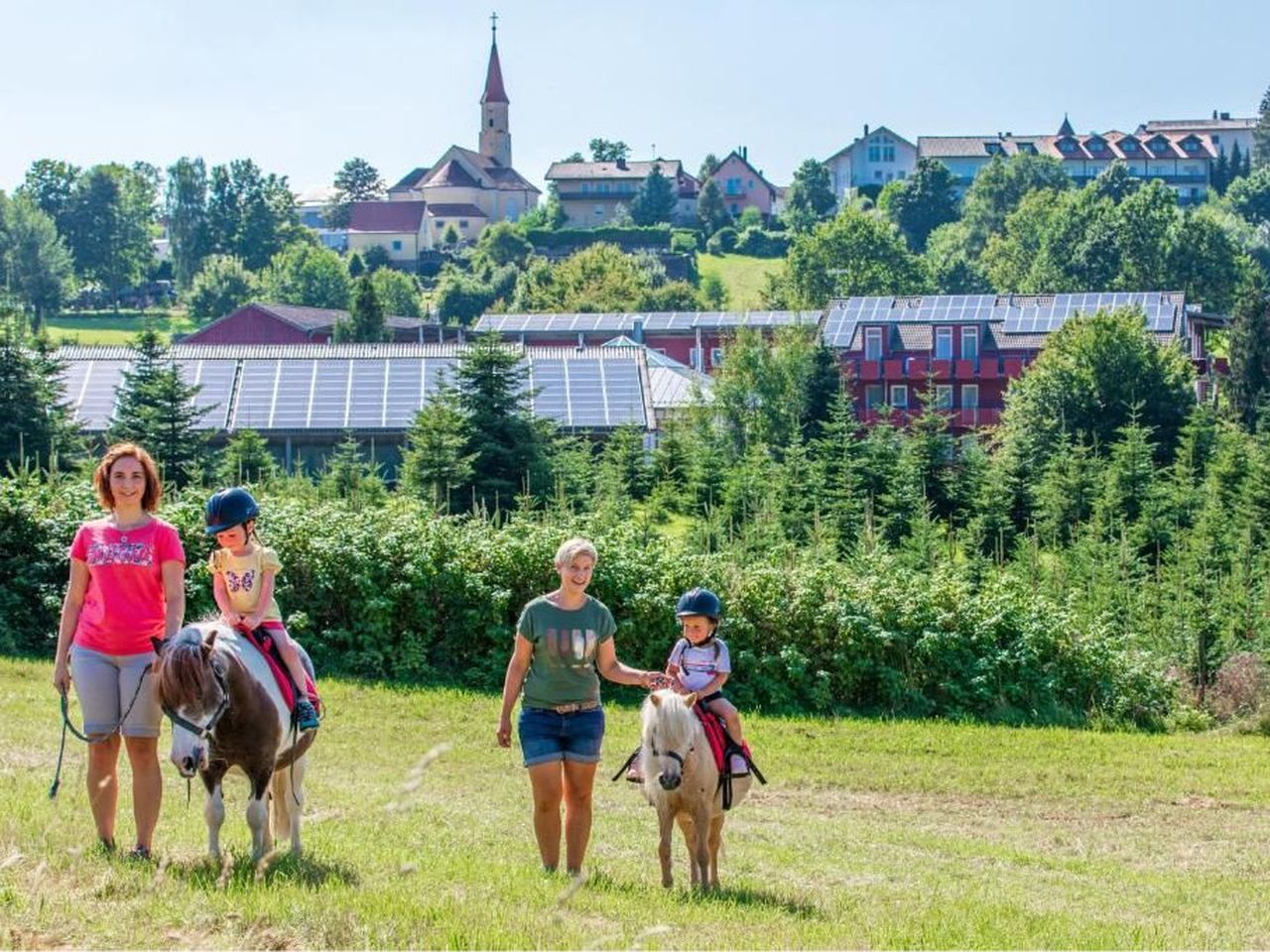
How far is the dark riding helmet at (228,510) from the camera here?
32.9 ft

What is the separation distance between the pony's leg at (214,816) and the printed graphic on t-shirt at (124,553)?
1192 millimetres

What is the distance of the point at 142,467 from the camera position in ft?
32.3

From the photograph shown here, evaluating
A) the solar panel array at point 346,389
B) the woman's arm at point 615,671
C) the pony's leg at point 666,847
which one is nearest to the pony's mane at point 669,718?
the woman's arm at point 615,671

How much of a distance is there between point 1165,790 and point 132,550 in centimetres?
1284

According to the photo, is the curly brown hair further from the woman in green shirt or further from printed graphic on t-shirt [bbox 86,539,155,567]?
the woman in green shirt

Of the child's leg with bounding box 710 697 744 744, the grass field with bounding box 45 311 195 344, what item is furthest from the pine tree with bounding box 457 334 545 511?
the grass field with bounding box 45 311 195 344

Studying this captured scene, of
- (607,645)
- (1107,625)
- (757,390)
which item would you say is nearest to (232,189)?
(757,390)

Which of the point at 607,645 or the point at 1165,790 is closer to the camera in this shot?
the point at 607,645

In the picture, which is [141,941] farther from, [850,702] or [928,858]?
[850,702]

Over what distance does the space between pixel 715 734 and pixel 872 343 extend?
76532mm

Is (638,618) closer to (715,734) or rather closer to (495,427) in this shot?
(715,734)

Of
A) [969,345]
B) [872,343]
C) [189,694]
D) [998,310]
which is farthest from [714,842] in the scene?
[998,310]

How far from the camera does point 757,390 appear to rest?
62719 millimetres

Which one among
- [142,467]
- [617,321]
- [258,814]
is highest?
[617,321]
